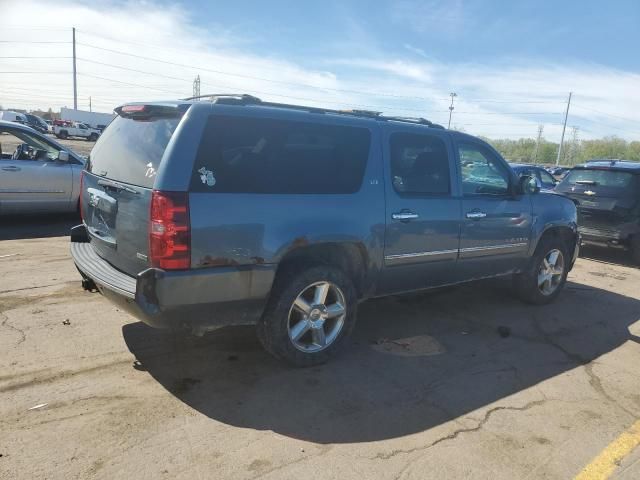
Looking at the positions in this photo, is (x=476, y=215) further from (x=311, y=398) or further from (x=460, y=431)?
(x=311, y=398)

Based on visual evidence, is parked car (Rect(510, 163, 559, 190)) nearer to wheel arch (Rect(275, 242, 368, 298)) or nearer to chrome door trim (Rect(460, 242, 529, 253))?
chrome door trim (Rect(460, 242, 529, 253))

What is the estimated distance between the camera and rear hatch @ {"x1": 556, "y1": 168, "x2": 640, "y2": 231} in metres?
9.17

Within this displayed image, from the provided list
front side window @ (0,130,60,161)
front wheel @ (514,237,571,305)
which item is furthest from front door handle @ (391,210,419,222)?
front side window @ (0,130,60,161)

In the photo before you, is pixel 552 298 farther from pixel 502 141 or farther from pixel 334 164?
pixel 502 141

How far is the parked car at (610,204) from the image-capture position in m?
9.13

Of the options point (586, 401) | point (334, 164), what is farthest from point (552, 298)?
point (334, 164)

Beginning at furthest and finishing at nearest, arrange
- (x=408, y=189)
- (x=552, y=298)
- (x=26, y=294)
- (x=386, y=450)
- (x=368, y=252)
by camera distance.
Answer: (x=552, y=298) < (x=26, y=294) < (x=408, y=189) < (x=368, y=252) < (x=386, y=450)

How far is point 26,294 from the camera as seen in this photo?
521 centimetres

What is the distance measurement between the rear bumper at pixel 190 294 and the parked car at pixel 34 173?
5.35 meters

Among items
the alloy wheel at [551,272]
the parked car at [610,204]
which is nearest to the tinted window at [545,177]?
the parked car at [610,204]

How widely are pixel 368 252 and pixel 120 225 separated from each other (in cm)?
188

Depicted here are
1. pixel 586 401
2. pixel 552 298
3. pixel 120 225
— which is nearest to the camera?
pixel 120 225

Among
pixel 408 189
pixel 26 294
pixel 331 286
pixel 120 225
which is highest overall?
pixel 408 189

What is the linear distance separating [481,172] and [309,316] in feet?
8.47
